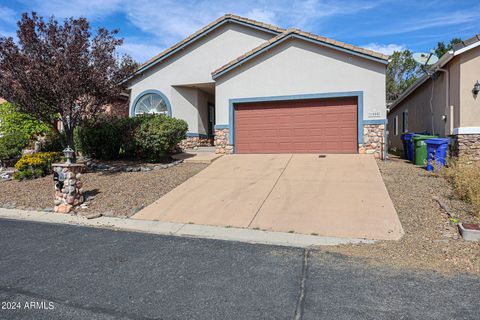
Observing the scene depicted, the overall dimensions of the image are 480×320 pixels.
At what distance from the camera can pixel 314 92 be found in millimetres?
12586

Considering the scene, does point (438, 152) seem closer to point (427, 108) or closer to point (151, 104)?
point (427, 108)

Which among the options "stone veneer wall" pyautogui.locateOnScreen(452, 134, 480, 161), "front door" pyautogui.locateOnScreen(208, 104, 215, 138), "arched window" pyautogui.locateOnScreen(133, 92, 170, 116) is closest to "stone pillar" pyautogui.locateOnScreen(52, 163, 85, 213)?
"arched window" pyautogui.locateOnScreen(133, 92, 170, 116)

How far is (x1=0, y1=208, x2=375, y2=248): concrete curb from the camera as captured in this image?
5.62 meters

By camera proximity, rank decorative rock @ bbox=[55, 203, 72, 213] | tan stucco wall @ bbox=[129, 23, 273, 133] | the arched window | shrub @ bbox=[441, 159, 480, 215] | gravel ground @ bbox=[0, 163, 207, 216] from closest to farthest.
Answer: shrub @ bbox=[441, 159, 480, 215], decorative rock @ bbox=[55, 203, 72, 213], gravel ground @ bbox=[0, 163, 207, 216], tan stucco wall @ bbox=[129, 23, 273, 133], the arched window

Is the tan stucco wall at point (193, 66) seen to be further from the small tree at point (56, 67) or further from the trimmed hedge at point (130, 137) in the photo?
the small tree at point (56, 67)

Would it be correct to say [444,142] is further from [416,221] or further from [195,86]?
[195,86]

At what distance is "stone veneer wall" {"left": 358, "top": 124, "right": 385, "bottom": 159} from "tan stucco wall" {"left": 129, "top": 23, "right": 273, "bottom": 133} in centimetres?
642

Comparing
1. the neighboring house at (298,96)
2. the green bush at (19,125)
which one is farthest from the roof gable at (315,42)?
the green bush at (19,125)

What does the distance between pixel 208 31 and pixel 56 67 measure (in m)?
7.94

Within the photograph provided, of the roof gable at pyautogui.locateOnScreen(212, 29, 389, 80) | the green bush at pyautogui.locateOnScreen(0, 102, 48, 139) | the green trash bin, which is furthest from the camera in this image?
the green bush at pyautogui.locateOnScreen(0, 102, 48, 139)

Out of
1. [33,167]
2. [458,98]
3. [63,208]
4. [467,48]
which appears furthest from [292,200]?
[33,167]

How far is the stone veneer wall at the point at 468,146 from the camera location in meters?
10.2

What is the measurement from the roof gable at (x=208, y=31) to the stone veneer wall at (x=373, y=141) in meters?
6.10

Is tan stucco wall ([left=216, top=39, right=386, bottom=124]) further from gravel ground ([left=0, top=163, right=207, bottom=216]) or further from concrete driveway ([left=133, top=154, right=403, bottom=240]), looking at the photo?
gravel ground ([left=0, top=163, right=207, bottom=216])
